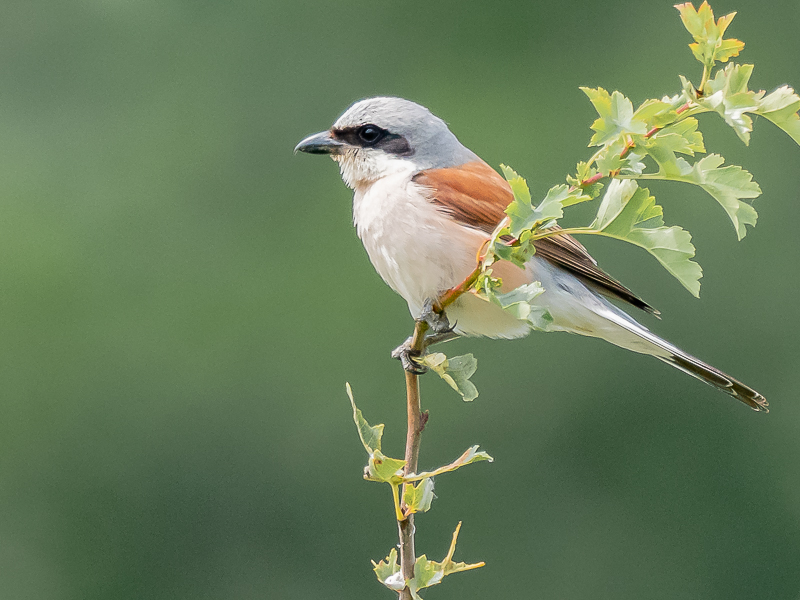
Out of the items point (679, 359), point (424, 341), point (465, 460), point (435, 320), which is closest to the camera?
point (465, 460)

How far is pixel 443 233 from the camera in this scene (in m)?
2.60

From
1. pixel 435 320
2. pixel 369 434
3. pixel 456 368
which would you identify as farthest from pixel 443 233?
pixel 369 434

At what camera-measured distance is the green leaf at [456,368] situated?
1383 mm

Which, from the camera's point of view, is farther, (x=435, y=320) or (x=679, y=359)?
(x=679, y=359)

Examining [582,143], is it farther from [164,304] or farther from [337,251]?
[164,304]

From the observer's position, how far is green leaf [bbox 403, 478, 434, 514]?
1.32m

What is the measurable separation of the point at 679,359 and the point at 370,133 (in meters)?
0.93

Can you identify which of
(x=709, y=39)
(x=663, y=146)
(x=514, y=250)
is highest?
(x=709, y=39)

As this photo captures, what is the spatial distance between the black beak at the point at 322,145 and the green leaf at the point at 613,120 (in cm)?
163

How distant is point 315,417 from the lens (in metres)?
7.87

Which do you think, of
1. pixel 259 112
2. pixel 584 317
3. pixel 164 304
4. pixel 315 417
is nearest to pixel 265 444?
pixel 315 417

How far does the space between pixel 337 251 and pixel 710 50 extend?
21.7 ft

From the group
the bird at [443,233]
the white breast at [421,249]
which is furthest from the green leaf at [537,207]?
the white breast at [421,249]

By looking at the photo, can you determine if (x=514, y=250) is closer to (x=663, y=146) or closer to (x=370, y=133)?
(x=663, y=146)
